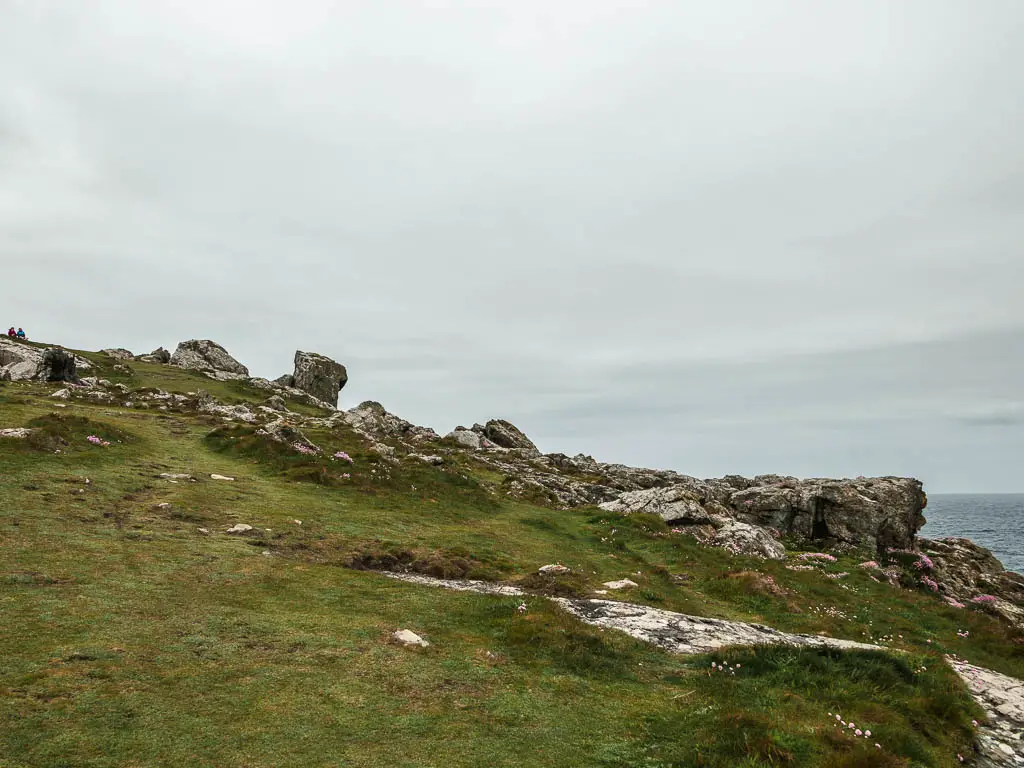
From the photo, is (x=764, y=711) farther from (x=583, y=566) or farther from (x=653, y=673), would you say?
(x=583, y=566)

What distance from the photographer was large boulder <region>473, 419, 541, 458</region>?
10169 cm

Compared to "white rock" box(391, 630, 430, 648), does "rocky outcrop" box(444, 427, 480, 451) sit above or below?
above

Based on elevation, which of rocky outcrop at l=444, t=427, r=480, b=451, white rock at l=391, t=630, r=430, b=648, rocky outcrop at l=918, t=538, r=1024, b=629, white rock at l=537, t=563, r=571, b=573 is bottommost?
rocky outcrop at l=918, t=538, r=1024, b=629

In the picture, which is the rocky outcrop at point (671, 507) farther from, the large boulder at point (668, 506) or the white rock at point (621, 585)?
the white rock at point (621, 585)

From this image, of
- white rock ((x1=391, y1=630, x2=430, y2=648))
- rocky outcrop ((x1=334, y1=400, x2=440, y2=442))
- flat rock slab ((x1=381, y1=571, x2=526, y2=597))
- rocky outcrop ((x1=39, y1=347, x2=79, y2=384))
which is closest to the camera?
white rock ((x1=391, y1=630, x2=430, y2=648))

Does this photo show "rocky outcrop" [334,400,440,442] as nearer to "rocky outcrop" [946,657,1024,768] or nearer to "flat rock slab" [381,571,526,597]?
"flat rock slab" [381,571,526,597]

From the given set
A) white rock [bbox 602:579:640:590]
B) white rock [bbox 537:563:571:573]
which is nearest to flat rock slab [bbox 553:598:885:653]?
white rock [bbox 602:579:640:590]

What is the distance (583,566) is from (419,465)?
2026 cm

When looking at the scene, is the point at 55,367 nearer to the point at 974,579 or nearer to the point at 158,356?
the point at 158,356

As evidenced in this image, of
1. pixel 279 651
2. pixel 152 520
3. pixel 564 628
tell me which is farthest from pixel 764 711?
pixel 152 520

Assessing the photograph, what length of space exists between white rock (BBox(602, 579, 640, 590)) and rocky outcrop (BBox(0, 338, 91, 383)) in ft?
218

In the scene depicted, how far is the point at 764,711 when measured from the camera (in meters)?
11.4

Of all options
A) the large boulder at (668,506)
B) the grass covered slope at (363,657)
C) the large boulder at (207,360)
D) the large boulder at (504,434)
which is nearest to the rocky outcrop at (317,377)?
the large boulder at (207,360)

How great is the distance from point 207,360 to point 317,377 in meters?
20.1
